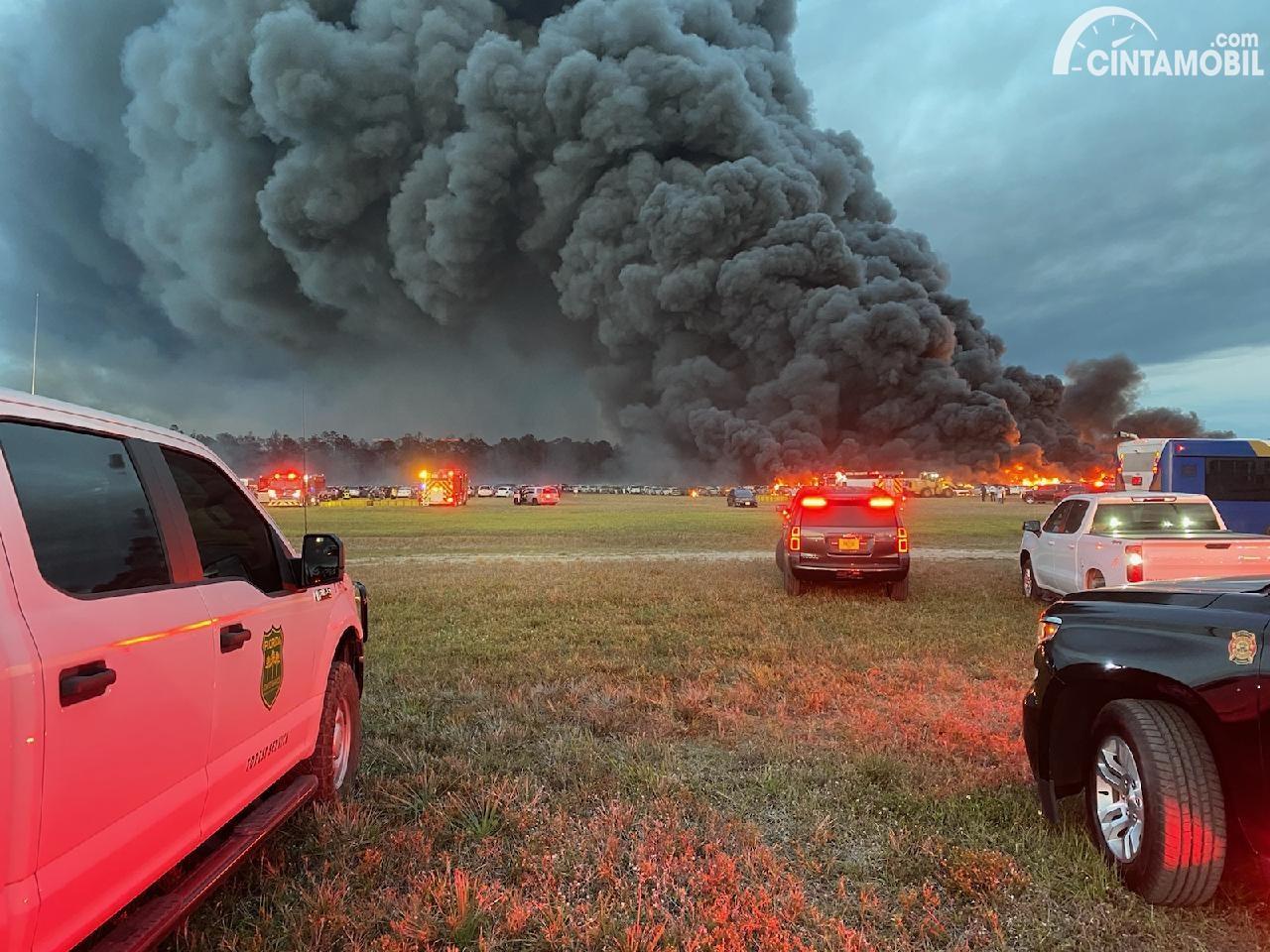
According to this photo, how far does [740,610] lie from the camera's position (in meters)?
10.6

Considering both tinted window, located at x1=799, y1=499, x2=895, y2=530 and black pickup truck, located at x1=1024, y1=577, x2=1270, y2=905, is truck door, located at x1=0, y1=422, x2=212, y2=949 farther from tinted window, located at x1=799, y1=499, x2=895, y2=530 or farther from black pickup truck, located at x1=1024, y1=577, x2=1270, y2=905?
tinted window, located at x1=799, y1=499, x2=895, y2=530

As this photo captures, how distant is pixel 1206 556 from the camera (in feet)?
27.3

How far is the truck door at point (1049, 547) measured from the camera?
1076cm

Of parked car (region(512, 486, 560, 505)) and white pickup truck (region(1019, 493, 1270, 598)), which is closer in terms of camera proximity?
white pickup truck (region(1019, 493, 1270, 598))

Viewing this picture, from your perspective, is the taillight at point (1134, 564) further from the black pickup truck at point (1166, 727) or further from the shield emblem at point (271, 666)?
the shield emblem at point (271, 666)

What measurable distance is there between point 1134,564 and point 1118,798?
243 inches

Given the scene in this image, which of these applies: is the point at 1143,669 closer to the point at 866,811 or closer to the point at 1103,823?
the point at 1103,823

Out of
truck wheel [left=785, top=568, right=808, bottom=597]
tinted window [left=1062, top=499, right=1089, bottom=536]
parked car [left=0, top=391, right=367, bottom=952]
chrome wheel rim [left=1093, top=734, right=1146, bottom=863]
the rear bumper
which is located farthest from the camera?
truck wheel [left=785, top=568, right=808, bottom=597]

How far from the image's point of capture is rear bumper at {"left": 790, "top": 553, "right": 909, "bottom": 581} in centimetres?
1126

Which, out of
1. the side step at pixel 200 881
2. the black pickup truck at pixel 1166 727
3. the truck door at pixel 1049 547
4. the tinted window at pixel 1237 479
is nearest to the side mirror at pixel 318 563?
the side step at pixel 200 881

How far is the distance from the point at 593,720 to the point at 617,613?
4.75m

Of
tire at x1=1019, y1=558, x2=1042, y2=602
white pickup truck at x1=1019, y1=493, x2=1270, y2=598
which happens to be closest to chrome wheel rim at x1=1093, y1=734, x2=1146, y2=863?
white pickup truck at x1=1019, y1=493, x2=1270, y2=598

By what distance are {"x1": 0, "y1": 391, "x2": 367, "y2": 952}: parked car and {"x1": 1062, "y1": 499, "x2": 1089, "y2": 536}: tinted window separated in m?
9.41

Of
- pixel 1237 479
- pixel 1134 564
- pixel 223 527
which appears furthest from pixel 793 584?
pixel 1237 479
